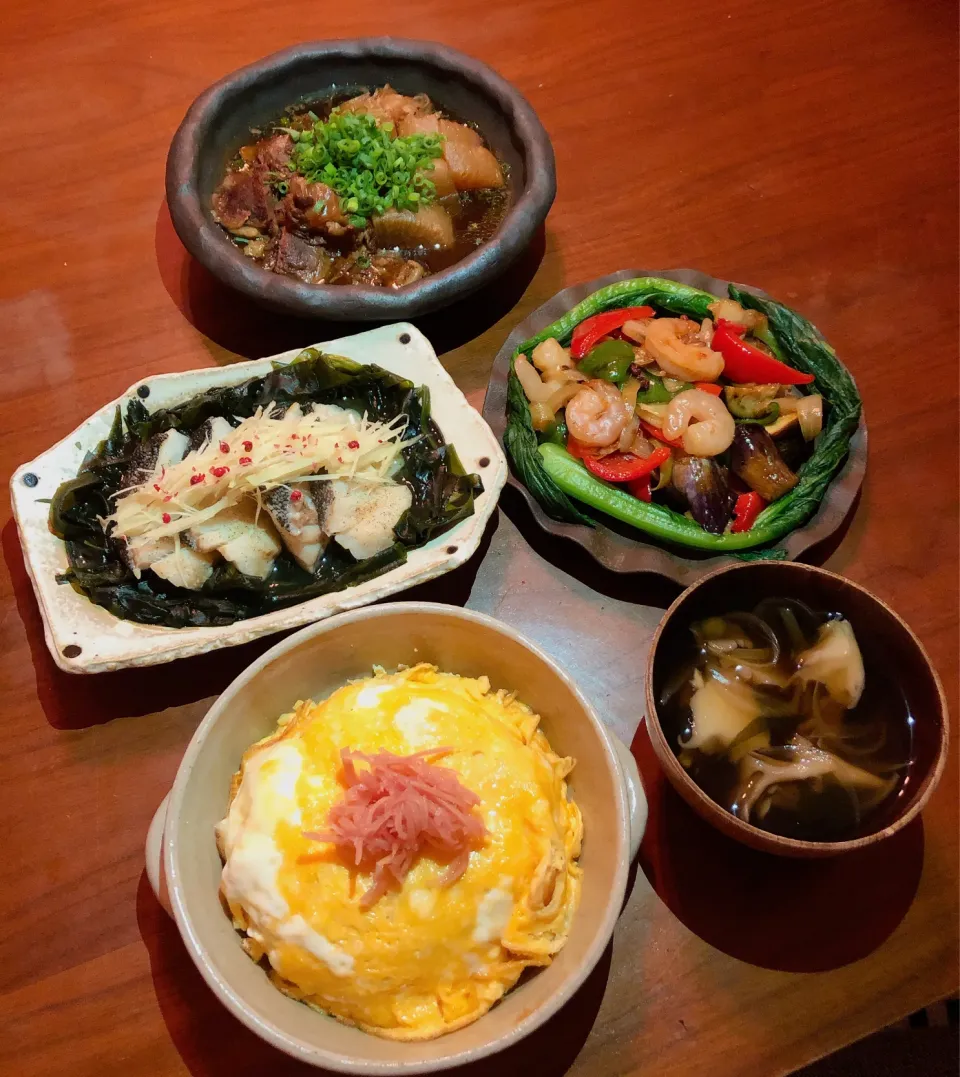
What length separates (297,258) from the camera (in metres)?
2.34

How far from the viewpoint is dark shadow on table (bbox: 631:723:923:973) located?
1737 mm

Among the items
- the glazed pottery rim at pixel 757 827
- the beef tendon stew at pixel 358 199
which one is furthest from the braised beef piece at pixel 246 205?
the glazed pottery rim at pixel 757 827

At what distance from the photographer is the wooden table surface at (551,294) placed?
1.69 meters

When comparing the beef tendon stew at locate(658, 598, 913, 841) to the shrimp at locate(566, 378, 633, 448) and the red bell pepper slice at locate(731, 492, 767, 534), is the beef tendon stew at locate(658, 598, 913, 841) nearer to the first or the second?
the red bell pepper slice at locate(731, 492, 767, 534)

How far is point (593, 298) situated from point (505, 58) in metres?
1.21

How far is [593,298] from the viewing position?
223 centimetres

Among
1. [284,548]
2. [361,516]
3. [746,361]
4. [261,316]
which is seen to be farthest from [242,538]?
[746,361]

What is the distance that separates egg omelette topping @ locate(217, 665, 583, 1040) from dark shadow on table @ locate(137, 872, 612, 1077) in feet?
0.97

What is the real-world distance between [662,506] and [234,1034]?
149 centimetres

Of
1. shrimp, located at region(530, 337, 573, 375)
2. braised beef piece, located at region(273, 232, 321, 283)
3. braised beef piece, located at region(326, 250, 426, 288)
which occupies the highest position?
braised beef piece, located at region(273, 232, 321, 283)

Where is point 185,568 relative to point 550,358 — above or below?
below

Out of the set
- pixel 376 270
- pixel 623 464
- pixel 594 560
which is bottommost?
pixel 594 560

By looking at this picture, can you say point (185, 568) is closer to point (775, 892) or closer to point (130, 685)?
point (130, 685)

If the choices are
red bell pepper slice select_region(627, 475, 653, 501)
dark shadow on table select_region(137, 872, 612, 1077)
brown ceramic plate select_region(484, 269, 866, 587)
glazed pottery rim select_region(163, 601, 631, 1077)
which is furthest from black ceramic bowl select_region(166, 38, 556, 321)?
dark shadow on table select_region(137, 872, 612, 1077)
